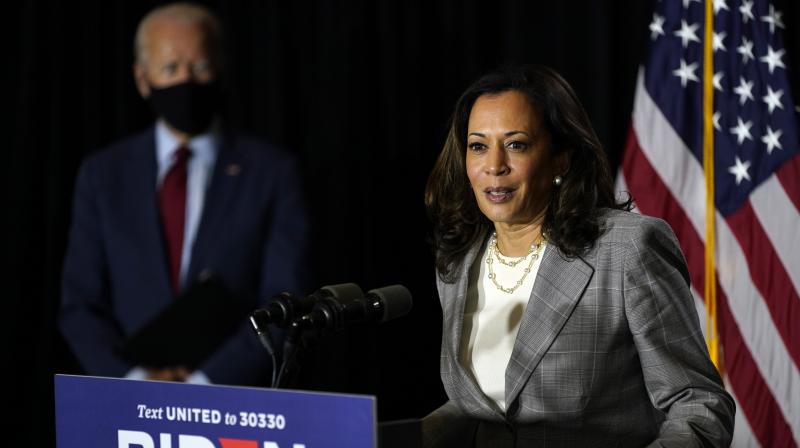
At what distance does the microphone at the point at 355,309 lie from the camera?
1.44 metres

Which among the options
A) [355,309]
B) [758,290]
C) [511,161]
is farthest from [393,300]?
[758,290]

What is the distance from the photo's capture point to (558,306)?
6.21 feet

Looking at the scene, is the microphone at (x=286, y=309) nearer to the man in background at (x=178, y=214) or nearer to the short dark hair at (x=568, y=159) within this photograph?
the short dark hair at (x=568, y=159)

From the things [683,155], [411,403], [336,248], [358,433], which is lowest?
[411,403]

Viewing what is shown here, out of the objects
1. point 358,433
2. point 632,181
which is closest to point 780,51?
point 632,181

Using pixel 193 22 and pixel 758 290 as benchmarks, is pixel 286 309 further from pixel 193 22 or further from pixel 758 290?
pixel 193 22

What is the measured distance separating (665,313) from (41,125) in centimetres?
312

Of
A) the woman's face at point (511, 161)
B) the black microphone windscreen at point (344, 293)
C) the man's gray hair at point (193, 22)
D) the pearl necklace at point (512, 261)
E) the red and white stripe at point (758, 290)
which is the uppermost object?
the man's gray hair at point (193, 22)

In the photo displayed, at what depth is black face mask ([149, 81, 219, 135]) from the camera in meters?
3.26

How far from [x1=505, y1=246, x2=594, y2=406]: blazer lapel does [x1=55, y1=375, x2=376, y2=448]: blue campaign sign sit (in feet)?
2.19

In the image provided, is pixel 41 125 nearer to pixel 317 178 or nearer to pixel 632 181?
pixel 317 178

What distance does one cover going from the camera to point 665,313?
1795mm

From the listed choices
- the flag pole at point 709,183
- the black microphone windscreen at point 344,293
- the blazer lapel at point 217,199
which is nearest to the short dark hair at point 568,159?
the black microphone windscreen at point 344,293

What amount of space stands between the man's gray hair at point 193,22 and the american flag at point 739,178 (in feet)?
4.72
